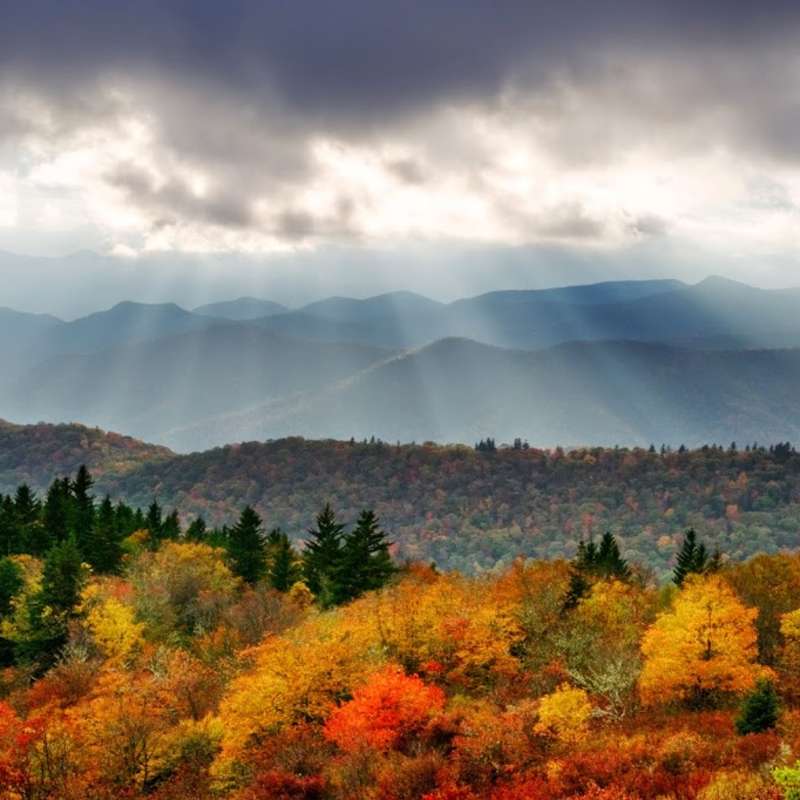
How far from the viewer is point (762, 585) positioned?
71250 mm

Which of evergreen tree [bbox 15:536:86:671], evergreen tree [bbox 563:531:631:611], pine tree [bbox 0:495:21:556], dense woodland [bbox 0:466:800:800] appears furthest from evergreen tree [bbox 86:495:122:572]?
evergreen tree [bbox 563:531:631:611]

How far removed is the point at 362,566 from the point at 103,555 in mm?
32660

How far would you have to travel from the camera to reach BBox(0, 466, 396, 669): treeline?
74.2 m

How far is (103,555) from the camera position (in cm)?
9694

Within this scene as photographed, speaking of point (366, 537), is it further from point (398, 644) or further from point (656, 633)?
point (656, 633)

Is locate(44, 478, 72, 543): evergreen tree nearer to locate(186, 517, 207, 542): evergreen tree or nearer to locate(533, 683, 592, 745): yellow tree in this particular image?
locate(186, 517, 207, 542): evergreen tree

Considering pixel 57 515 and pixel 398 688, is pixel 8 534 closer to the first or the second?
pixel 57 515

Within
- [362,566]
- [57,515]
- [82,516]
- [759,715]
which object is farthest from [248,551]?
[759,715]

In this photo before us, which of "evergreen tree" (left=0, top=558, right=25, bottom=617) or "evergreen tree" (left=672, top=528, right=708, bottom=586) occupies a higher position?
"evergreen tree" (left=0, top=558, right=25, bottom=617)

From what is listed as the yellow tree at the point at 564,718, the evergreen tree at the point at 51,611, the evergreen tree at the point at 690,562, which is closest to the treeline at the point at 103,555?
the evergreen tree at the point at 51,611

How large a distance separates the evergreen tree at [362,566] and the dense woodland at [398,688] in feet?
0.77

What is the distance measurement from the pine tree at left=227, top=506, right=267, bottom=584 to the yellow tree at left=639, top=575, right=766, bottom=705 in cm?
6092

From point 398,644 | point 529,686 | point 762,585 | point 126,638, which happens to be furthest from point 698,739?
point 126,638

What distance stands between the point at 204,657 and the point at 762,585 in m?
46.7
